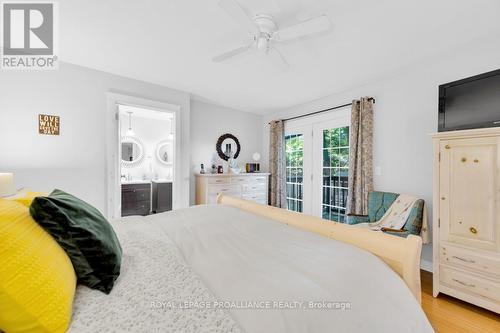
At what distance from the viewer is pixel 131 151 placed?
16.3 feet

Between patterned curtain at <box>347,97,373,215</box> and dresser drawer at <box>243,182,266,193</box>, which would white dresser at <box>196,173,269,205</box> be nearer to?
dresser drawer at <box>243,182,266,193</box>

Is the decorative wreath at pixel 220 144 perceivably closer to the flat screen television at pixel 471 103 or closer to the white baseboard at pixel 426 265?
the flat screen television at pixel 471 103

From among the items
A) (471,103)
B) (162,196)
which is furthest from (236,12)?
(162,196)

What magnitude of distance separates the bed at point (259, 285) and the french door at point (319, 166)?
233 cm

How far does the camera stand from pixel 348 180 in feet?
10.8

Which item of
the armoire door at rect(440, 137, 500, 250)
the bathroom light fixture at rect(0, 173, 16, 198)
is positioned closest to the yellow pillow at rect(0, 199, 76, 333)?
the bathroom light fixture at rect(0, 173, 16, 198)

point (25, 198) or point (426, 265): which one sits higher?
point (25, 198)

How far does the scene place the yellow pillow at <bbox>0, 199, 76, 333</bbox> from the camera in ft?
1.79

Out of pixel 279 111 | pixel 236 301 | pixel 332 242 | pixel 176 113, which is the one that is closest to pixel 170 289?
pixel 236 301

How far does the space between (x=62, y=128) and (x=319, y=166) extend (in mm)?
3833

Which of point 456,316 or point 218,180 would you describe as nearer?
point 456,316

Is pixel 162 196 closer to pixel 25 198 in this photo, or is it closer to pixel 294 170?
pixel 294 170

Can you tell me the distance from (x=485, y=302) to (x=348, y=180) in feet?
6.03

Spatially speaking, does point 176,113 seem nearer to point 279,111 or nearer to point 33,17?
point 33,17
